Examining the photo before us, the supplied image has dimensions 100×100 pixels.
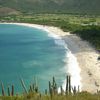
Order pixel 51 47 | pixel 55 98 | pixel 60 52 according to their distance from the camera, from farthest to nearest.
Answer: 1. pixel 51 47
2. pixel 60 52
3. pixel 55 98

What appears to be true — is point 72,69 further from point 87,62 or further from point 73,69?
point 87,62

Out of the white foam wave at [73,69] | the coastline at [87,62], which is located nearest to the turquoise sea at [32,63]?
the white foam wave at [73,69]

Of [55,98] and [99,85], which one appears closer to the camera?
[55,98]

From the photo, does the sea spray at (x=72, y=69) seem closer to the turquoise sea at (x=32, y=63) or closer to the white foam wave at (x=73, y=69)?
the white foam wave at (x=73, y=69)

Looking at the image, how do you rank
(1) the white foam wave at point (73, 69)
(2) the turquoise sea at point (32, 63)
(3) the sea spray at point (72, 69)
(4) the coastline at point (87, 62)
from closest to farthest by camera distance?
(4) the coastline at point (87, 62)
(3) the sea spray at point (72, 69)
(1) the white foam wave at point (73, 69)
(2) the turquoise sea at point (32, 63)

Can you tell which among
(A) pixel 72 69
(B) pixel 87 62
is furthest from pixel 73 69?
(B) pixel 87 62

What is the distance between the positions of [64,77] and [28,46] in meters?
46.5

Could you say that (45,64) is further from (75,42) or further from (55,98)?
(55,98)

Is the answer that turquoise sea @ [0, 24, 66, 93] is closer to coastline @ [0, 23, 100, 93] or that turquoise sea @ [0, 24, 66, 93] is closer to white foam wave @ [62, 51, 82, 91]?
white foam wave @ [62, 51, 82, 91]

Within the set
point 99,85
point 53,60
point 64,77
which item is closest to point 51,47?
point 53,60

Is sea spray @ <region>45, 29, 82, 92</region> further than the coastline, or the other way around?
sea spray @ <region>45, 29, 82, 92</region>

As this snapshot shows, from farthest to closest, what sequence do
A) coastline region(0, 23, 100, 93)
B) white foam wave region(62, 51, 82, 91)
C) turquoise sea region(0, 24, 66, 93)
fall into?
turquoise sea region(0, 24, 66, 93), white foam wave region(62, 51, 82, 91), coastline region(0, 23, 100, 93)

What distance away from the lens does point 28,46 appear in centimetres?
10069

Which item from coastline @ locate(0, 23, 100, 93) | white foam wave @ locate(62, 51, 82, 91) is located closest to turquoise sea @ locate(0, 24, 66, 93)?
white foam wave @ locate(62, 51, 82, 91)
